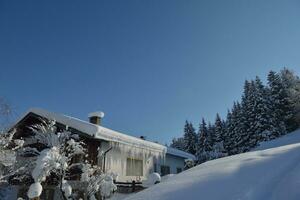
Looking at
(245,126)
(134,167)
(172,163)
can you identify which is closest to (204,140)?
(245,126)

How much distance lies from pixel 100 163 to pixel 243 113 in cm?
2782

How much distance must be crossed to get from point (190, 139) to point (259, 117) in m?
11.7

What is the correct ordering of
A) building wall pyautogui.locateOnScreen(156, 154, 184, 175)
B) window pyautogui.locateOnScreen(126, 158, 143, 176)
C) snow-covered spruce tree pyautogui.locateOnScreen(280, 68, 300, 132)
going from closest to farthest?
1. window pyautogui.locateOnScreen(126, 158, 143, 176)
2. building wall pyautogui.locateOnScreen(156, 154, 184, 175)
3. snow-covered spruce tree pyautogui.locateOnScreen(280, 68, 300, 132)

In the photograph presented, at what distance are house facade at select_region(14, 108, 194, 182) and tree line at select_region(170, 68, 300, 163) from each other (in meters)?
16.9

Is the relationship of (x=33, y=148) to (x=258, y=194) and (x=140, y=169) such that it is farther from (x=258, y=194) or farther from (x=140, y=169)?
(x=258, y=194)

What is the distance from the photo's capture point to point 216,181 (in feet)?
11.4

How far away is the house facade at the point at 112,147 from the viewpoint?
518 inches

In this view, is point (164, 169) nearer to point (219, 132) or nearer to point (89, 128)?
point (89, 128)

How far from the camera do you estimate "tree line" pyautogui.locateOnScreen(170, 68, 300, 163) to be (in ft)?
113

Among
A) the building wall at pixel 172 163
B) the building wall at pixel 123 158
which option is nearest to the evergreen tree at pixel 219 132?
the building wall at pixel 172 163

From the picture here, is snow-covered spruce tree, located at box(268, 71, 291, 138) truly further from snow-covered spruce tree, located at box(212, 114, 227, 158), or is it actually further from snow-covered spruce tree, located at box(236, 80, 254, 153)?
snow-covered spruce tree, located at box(212, 114, 227, 158)

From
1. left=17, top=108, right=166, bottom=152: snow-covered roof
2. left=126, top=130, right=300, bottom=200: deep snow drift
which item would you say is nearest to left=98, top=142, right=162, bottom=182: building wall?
left=17, top=108, right=166, bottom=152: snow-covered roof

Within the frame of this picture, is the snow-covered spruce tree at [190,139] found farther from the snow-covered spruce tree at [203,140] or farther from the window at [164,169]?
the window at [164,169]

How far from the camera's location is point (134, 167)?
15.7 metres
